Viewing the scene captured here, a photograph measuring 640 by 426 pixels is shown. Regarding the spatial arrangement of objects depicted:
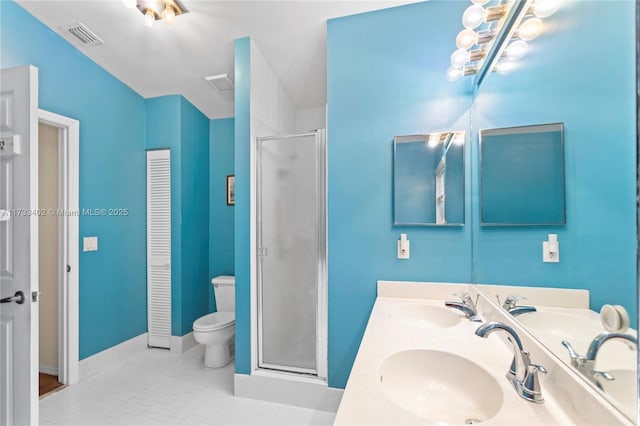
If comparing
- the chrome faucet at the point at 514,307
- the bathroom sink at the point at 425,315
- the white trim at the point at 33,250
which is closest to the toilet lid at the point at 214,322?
the white trim at the point at 33,250

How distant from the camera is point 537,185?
942mm

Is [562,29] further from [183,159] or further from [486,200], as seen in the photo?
[183,159]

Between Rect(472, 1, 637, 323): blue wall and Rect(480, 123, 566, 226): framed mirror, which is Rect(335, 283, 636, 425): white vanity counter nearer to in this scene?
Rect(472, 1, 637, 323): blue wall

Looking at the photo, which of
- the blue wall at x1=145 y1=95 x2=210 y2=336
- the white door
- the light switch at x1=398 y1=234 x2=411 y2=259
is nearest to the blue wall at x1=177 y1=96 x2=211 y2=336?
the blue wall at x1=145 y1=95 x2=210 y2=336

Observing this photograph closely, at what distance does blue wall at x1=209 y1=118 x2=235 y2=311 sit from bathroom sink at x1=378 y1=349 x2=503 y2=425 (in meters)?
2.51

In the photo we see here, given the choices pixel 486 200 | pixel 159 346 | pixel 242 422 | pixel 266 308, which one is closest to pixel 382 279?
pixel 486 200

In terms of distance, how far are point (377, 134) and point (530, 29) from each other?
2.90ft

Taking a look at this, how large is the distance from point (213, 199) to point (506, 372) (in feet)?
9.96

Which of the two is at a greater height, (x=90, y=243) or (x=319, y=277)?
(x=90, y=243)

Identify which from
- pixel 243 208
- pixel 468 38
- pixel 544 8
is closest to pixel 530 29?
pixel 544 8

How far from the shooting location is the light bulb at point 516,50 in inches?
40.4

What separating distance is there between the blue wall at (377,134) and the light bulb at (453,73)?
33 millimetres

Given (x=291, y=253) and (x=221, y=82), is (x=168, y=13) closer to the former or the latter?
(x=221, y=82)

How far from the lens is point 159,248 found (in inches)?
111
